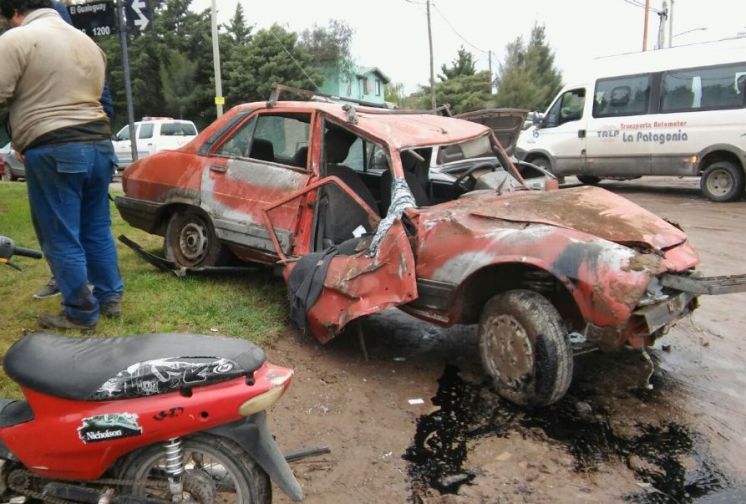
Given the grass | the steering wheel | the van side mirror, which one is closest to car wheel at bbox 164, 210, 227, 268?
the grass

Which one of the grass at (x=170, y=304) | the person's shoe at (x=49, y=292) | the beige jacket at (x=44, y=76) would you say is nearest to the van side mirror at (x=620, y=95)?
the grass at (x=170, y=304)

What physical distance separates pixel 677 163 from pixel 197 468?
36.9 feet

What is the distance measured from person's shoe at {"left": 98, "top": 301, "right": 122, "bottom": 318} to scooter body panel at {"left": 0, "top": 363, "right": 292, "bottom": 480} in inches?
90.4

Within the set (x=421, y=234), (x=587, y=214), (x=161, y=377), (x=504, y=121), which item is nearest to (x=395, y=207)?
(x=421, y=234)

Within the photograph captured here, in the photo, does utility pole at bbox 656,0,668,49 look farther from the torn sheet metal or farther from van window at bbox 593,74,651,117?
the torn sheet metal

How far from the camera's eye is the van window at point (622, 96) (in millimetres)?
11836

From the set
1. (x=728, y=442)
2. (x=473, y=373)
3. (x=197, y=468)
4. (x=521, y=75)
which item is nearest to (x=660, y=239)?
(x=728, y=442)

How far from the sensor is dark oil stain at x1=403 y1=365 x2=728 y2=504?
2949mm

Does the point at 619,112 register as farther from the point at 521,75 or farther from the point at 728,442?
the point at 521,75

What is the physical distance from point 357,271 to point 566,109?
10.5 m

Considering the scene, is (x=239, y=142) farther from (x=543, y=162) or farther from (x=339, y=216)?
(x=543, y=162)

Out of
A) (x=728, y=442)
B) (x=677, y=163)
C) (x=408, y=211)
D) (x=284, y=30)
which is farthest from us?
(x=284, y=30)

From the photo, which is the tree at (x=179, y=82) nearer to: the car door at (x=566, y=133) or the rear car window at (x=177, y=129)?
the rear car window at (x=177, y=129)

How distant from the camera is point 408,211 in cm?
405
